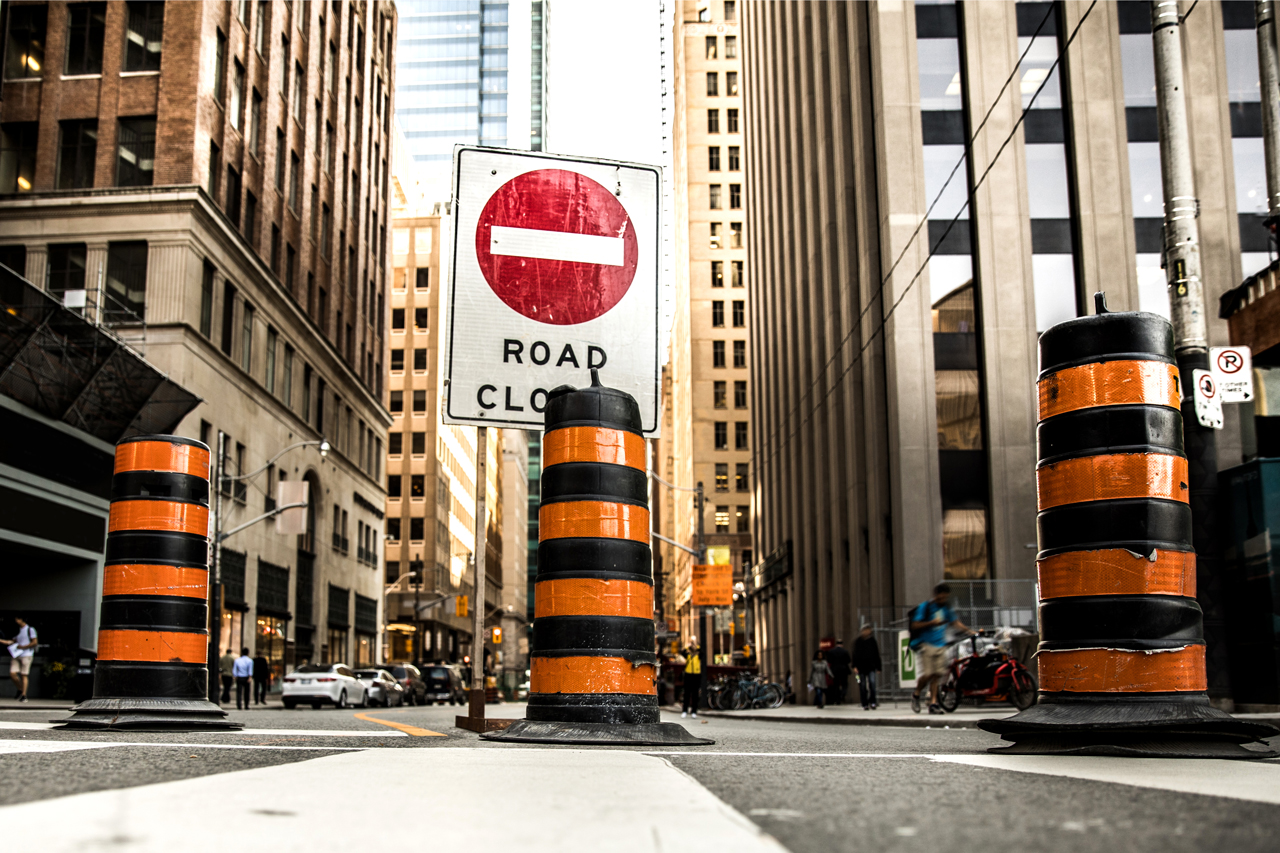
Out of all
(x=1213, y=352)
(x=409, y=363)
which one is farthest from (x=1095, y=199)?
(x=409, y=363)

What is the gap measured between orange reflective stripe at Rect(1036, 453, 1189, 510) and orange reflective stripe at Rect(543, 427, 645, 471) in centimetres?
278

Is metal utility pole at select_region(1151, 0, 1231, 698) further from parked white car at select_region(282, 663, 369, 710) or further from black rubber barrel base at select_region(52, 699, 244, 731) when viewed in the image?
parked white car at select_region(282, 663, 369, 710)

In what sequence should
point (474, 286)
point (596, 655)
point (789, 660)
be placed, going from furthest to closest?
point (789, 660) → point (474, 286) → point (596, 655)

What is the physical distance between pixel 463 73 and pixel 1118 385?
159 metres

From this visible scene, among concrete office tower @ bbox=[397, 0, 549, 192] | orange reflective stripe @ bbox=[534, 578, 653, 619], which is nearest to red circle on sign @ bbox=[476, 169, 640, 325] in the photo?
orange reflective stripe @ bbox=[534, 578, 653, 619]

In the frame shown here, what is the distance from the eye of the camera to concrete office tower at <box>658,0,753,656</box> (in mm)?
94938

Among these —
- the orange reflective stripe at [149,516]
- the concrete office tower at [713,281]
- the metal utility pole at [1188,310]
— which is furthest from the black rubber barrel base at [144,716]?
the concrete office tower at [713,281]

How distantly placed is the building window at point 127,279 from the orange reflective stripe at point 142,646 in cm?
2769

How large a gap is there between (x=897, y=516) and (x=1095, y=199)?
31.2 ft

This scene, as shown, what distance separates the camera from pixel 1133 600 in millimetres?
6414

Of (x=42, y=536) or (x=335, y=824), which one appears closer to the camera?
(x=335, y=824)

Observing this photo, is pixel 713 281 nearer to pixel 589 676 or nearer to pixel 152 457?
pixel 152 457

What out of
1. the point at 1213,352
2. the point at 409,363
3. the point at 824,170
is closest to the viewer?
the point at 1213,352

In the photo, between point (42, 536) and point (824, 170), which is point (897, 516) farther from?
point (42, 536)
